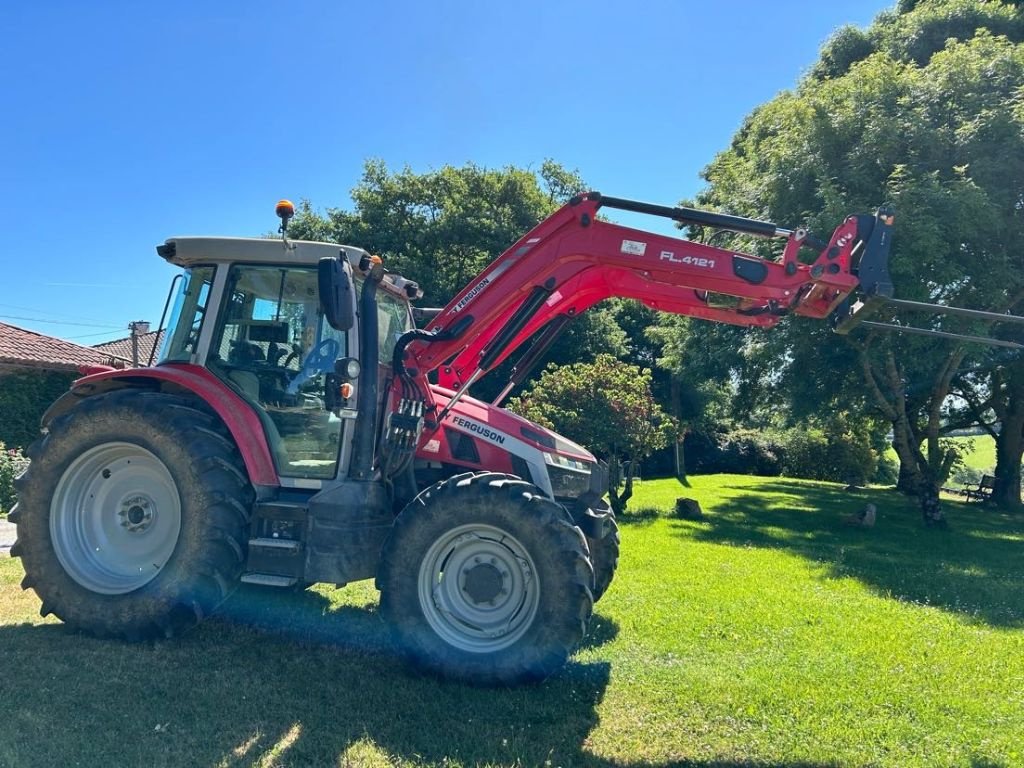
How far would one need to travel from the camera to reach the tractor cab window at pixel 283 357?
16.7ft

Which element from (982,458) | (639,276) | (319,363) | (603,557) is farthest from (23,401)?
(982,458)

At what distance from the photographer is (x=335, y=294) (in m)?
4.31

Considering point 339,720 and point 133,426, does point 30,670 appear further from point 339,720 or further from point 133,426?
point 339,720

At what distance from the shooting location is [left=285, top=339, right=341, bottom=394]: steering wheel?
16.8 ft

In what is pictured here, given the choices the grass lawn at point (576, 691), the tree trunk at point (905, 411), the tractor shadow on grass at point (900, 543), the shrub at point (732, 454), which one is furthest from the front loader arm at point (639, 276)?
the shrub at point (732, 454)

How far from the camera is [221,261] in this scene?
5.24m

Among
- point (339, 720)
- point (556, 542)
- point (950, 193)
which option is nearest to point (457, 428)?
point (556, 542)

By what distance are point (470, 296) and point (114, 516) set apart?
3142mm

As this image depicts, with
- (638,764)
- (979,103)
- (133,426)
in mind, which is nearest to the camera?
(638,764)

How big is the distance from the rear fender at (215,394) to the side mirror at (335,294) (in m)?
1.19

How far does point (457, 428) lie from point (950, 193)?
9160 mm

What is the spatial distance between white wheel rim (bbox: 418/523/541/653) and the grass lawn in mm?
382

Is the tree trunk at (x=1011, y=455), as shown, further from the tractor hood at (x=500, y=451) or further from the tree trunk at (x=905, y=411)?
the tractor hood at (x=500, y=451)

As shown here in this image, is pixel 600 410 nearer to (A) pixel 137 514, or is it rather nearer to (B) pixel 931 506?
(B) pixel 931 506
